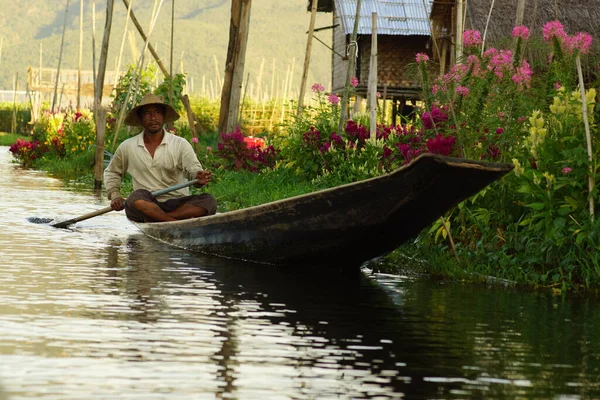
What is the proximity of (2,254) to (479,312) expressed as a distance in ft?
13.0

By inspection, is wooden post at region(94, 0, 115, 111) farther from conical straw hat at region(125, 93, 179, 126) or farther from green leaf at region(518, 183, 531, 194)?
green leaf at region(518, 183, 531, 194)

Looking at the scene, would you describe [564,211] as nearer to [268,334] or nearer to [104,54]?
[268,334]

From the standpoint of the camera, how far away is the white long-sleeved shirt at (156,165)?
9766 mm

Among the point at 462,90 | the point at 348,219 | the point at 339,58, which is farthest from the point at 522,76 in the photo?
the point at 339,58

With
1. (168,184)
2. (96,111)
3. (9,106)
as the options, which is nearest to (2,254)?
(168,184)

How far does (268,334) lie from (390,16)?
21641 mm

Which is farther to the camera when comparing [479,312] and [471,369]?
[479,312]

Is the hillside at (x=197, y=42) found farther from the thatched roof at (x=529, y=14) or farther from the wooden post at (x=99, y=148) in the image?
the wooden post at (x=99, y=148)

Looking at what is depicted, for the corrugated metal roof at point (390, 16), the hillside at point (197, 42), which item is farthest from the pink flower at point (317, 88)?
the hillside at point (197, 42)

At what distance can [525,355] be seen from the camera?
5242 millimetres

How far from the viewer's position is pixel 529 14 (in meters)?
23.6

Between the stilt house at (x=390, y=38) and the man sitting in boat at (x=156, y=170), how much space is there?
1582 centimetres

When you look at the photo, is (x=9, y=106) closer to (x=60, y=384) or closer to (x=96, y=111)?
(x=96, y=111)

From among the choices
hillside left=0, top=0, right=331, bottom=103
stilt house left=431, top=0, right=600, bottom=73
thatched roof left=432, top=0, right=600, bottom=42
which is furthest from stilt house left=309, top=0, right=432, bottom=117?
hillside left=0, top=0, right=331, bottom=103
